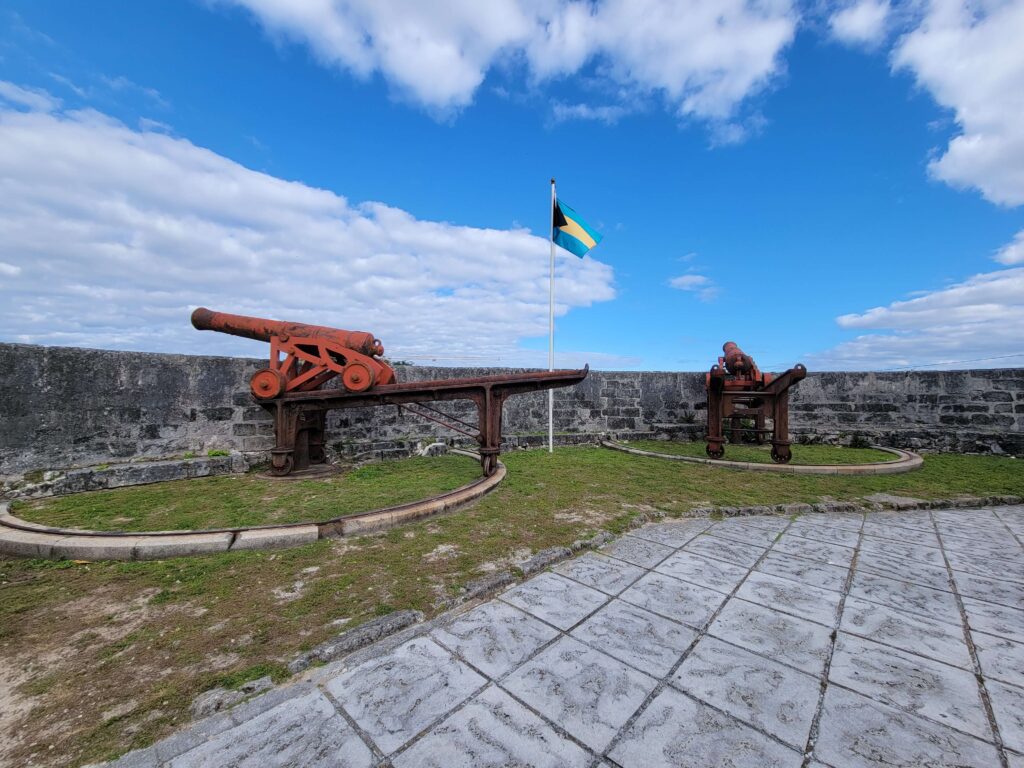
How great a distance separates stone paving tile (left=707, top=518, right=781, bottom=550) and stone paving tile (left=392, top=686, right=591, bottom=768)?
259 cm

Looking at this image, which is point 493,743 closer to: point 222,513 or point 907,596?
point 907,596

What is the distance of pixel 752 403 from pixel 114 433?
32.7 ft

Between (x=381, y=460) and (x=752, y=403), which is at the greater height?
(x=752, y=403)

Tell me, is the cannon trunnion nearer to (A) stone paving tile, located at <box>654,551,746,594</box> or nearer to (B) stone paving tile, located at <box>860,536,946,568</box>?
(A) stone paving tile, located at <box>654,551,746,594</box>

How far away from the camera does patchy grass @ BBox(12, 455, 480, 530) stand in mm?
3549

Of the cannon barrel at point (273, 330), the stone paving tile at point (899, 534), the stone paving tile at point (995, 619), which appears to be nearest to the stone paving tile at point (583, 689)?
the stone paving tile at point (995, 619)

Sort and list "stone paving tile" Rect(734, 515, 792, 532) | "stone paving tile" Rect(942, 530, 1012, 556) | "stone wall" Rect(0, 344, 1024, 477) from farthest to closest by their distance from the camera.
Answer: "stone wall" Rect(0, 344, 1024, 477), "stone paving tile" Rect(734, 515, 792, 532), "stone paving tile" Rect(942, 530, 1012, 556)

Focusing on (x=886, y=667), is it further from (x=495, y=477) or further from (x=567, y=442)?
(x=567, y=442)

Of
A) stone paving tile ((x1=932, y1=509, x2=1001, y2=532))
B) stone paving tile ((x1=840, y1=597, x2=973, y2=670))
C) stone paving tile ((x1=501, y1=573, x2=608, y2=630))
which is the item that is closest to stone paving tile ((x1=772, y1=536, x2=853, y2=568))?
stone paving tile ((x1=840, y1=597, x2=973, y2=670))

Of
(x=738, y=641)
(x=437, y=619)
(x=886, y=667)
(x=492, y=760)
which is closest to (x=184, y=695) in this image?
(x=437, y=619)

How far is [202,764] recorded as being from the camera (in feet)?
4.42

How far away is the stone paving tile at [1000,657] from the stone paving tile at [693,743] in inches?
49.2

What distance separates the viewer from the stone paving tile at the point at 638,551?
3062mm

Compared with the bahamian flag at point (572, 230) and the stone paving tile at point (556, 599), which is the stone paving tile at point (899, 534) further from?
the bahamian flag at point (572, 230)
